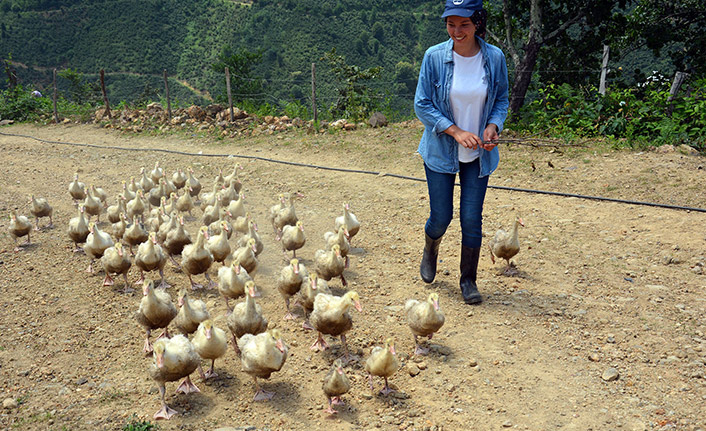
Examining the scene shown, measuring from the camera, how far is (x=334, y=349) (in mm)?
5387

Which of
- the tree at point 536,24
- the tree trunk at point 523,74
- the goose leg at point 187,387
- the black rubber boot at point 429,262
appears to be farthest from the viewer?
the tree trunk at point 523,74

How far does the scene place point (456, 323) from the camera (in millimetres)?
5609

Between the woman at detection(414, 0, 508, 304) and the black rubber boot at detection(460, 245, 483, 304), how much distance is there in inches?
11.7

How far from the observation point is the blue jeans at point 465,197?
17.9ft

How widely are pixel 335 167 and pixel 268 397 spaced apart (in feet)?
27.0

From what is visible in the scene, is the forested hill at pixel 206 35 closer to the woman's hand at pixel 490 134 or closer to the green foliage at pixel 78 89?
the green foliage at pixel 78 89

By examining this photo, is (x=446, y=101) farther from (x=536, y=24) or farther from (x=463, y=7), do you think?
(x=536, y=24)

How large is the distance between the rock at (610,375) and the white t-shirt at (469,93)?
7.43ft

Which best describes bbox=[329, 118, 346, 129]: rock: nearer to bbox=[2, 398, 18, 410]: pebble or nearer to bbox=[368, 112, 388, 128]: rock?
bbox=[368, 112, 388, 128]: rock

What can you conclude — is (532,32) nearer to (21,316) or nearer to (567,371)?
(567,371)

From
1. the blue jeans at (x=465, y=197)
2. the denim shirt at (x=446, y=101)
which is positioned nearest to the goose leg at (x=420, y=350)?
the blue jeans at (x=465, y=197)

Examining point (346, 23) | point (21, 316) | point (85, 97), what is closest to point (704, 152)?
point (21, 316)

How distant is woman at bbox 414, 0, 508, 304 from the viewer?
5188mm

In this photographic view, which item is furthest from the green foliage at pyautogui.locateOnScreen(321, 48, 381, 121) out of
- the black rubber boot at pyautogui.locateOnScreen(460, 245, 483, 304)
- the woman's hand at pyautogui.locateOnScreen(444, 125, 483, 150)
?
the woman's hand at pyautogui.locateOnScreen(444, 125, 483, 150)
